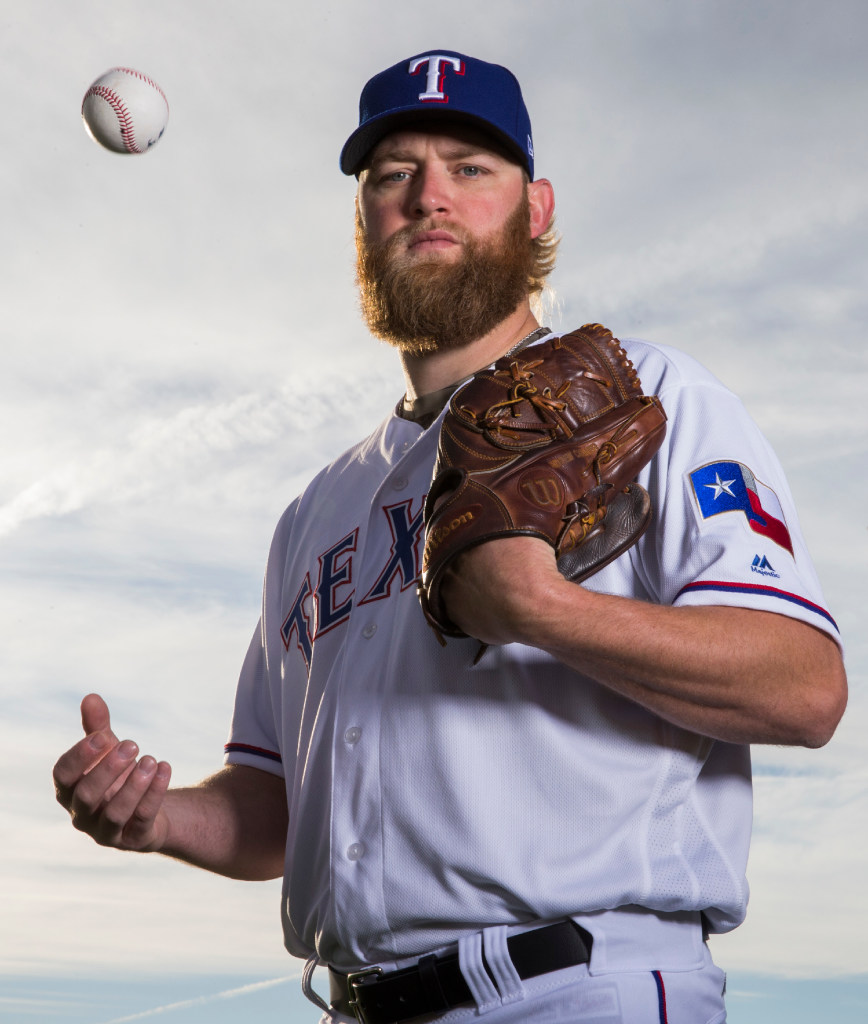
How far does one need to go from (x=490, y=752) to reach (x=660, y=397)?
713 millimetres

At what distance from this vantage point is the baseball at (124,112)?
3.71m

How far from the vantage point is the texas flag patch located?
1.73 meters

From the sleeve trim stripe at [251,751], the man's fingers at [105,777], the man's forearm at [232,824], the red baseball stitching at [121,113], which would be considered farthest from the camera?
the red baseball stitching at [121,113]

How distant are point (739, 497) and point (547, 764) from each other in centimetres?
55

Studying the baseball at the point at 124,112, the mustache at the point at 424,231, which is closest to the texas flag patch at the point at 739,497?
the mustache at the point at 424,231

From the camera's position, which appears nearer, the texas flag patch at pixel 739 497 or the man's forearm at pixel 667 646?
the man's forearm at pixel 667 646

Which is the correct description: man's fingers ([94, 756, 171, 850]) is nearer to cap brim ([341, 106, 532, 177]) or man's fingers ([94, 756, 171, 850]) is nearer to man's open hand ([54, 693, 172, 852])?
man's open hand ([54, 693, 172, 852])

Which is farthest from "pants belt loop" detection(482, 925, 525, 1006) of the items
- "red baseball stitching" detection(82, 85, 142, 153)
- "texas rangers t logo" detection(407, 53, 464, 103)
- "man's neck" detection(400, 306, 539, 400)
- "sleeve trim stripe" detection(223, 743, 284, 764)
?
"red baseball stitching" detection(82, 85, 142, 153)

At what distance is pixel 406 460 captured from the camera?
7.45ft

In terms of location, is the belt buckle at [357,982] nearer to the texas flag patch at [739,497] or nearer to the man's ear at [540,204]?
the texas flag patch at [739,497]

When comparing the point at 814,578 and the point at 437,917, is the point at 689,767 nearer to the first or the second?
the point at 814,578

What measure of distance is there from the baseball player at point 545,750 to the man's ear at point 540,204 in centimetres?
72

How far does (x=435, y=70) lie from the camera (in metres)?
2.51

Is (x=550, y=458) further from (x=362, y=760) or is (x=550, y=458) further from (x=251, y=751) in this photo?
(x=251, y=751)
